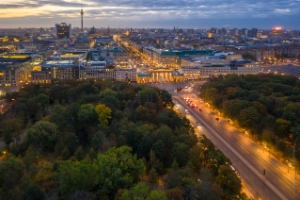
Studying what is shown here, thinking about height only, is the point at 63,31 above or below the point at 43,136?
above

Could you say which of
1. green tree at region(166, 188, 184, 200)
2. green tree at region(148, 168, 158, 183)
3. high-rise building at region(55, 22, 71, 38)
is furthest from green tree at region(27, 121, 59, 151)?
high-rise building at region(55, 22, 71, 38)

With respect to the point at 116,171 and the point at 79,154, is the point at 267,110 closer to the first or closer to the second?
the point at 79,154

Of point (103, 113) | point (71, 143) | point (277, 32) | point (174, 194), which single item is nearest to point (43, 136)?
point (71, 143)

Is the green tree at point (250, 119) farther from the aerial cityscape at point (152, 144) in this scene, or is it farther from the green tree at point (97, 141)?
the green tree at point (97, 141)

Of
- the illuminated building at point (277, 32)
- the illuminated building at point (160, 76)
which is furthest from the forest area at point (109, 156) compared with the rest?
the illuminated building at point (277, 32)

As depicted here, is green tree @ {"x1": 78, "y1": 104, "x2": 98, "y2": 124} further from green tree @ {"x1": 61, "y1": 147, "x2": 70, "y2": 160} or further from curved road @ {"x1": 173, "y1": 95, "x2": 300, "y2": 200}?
curved road @ {"x1": 173, "y1": 95, "x2": 300, "y2": 200}

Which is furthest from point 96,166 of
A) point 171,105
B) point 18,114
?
point 171,105

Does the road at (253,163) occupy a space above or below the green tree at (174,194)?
below
